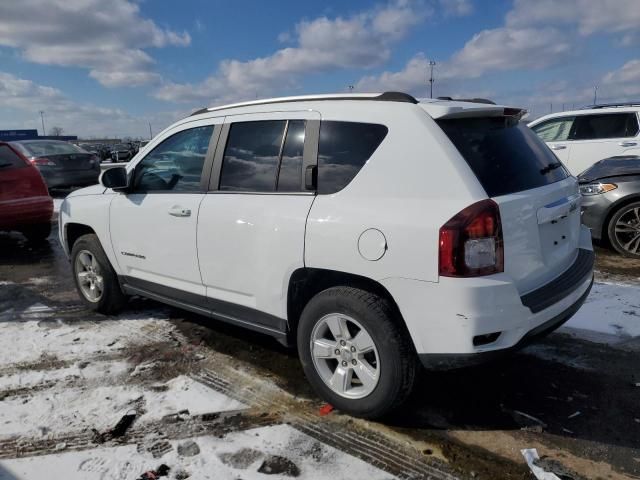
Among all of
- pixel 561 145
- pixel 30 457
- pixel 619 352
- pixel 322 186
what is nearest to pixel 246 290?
pixel 322 186

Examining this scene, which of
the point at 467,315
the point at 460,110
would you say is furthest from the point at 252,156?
the point at 467,315

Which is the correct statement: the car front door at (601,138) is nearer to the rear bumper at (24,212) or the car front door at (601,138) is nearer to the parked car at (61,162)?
the rear bumper at (24,212)

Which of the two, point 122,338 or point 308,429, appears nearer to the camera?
point 308,429

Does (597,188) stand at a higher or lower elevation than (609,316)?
higher

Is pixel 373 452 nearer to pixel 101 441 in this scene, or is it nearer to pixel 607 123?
pixel 101 441

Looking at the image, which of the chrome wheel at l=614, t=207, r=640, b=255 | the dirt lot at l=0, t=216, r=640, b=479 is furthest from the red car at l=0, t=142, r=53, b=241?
the chrome wheel at l=614, t=207, r=640, b=255

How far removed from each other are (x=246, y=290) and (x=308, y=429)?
3.19ft

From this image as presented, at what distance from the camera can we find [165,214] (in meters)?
3.84

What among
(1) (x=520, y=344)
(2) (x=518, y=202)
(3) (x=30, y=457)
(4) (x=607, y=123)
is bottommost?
(3) (x=30, y=457)

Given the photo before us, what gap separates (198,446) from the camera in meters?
2.77

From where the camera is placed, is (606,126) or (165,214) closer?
(165,214)

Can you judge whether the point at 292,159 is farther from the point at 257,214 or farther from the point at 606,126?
the point at 606,126

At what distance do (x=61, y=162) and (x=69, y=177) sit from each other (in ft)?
1.35

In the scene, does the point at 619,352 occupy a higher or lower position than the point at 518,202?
lower
